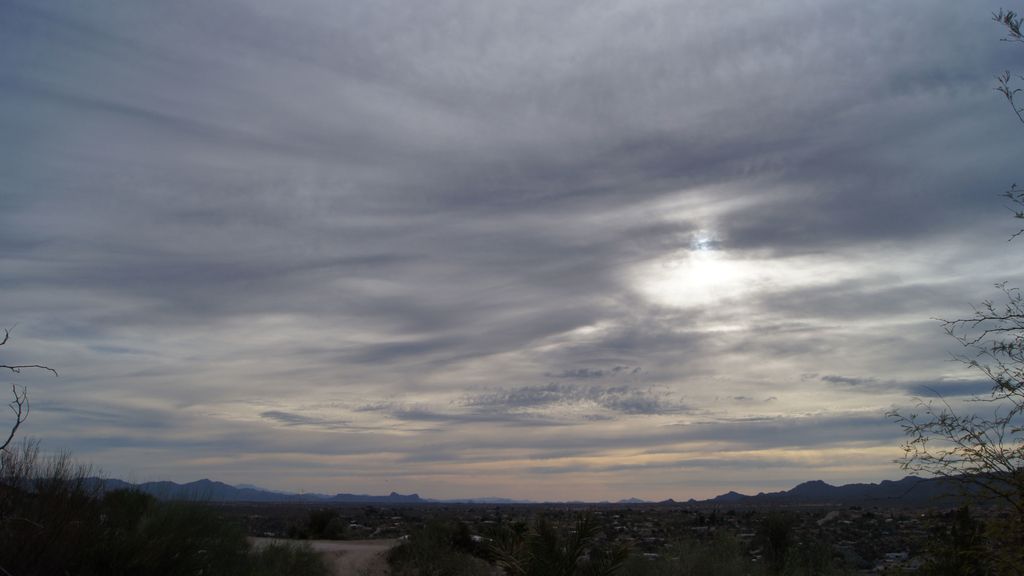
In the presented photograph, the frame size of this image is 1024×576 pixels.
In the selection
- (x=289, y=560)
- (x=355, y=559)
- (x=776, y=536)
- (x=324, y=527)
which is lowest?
(x=355, y=559)

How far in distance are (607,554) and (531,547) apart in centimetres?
133

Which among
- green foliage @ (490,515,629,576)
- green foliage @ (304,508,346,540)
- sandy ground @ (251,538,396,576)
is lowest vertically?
sandy ground @ (251,538,396,576)

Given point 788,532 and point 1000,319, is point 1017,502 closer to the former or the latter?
point 1000,319

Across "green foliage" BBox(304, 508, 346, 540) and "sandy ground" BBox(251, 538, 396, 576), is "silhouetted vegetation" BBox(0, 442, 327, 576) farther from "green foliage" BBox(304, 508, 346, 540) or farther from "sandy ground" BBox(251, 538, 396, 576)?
"green foliage" BBox(304, 508, 346, 540)

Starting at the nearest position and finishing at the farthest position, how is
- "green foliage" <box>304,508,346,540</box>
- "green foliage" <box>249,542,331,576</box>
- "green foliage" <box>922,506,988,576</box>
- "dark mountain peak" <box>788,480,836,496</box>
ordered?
"green foliage" <box>922,506,988,576</box> → "green foliage" <box>249,542,331,576</box> → "green foliage" <box>304,508,346,540</box> → "dark mountain peak" <box>788,480,836,496</box>

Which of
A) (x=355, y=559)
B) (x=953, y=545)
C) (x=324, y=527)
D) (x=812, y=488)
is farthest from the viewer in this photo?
(x=812, y=488)

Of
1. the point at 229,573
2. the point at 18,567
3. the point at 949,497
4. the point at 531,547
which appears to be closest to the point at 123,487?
the point at 229,573

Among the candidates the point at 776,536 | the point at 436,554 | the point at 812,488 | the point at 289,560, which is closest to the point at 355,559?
the point at 436,554

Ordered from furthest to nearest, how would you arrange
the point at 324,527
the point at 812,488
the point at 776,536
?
1. the point at 812,488
2. the point at 324,527
3. the point at 776,536

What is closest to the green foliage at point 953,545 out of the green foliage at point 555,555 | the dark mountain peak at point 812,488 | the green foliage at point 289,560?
the green foliage at point 555,555

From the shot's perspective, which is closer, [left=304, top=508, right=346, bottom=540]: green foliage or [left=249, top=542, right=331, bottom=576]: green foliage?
[left=249, top=542, right=331, bottom=576]: green foliage

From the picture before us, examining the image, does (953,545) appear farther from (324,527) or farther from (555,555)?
(324,527)

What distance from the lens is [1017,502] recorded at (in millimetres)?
9695

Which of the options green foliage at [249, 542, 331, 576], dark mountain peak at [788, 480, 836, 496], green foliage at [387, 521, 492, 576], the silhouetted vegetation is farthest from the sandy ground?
dark mountain peak at [788, 480, 836, 496]
